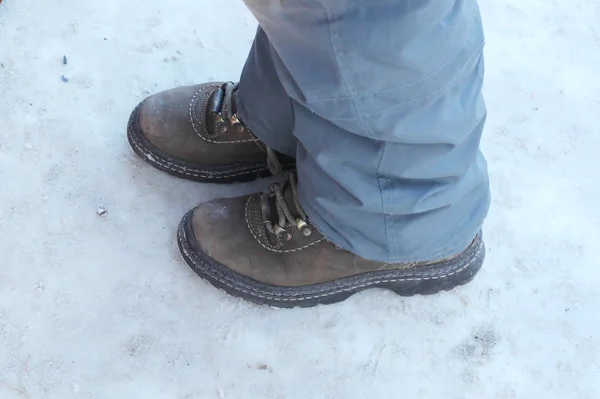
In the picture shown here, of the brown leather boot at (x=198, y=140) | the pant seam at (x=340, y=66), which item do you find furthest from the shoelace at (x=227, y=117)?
the pant seam at (x=340, y=66)

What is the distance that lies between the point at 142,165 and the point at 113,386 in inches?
14.0

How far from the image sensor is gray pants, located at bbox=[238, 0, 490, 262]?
63 centimetres

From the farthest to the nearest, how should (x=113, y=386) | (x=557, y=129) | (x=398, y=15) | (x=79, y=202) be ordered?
(x=557, y=129)
(x=79, y=202)
(x=113, y=386)
(x=398, y=15)

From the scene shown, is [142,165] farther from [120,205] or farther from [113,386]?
[113,386]

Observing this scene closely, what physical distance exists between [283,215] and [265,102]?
6.3 inches

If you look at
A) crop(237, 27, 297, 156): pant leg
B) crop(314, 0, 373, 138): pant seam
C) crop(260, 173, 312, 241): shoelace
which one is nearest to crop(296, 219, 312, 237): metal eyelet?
crop(260, 173, 312, 241): shoelace

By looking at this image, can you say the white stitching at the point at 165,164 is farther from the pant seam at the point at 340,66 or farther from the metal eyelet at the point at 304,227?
the pant seam at the point at 340,66

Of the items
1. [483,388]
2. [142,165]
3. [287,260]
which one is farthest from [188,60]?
[483,388]

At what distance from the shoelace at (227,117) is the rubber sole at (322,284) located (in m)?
0.15

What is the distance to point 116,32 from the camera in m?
1.21

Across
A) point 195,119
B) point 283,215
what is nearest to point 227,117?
point 195,119

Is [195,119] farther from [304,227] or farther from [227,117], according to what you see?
[304,227]

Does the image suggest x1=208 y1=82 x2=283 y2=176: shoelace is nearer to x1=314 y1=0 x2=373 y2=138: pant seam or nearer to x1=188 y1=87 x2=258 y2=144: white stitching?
x1=188 y1=87 x2=258 y2=144: white stitching

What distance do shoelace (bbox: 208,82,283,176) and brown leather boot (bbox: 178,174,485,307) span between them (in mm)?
66
